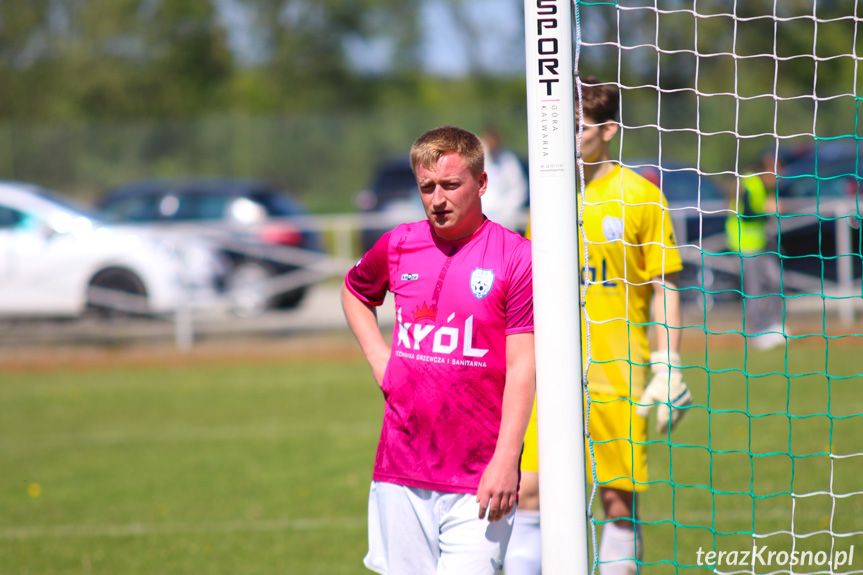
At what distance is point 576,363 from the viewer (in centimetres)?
264

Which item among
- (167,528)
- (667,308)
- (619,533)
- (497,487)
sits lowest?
(167,528)

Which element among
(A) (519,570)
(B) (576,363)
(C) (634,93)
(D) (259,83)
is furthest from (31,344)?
(D) (259,83)

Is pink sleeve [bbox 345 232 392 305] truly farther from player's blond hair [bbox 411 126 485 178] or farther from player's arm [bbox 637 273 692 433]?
player's arm [bbox 637 273 692 433]

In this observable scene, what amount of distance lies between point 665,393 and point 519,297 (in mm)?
1117

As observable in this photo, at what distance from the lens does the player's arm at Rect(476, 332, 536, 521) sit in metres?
2.53

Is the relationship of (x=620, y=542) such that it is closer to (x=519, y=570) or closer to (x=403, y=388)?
(x=519, y=570)

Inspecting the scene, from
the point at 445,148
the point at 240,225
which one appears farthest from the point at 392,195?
the point at 445,148

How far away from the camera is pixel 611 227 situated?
361 centimetres

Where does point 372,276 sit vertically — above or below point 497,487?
above

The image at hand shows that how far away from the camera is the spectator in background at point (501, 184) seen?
35.1ft

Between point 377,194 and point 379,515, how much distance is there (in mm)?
14515

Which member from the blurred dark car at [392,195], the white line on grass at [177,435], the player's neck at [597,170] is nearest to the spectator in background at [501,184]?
the white line on grass at [177,435]

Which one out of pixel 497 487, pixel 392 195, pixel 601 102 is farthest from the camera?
pixel 392 195
